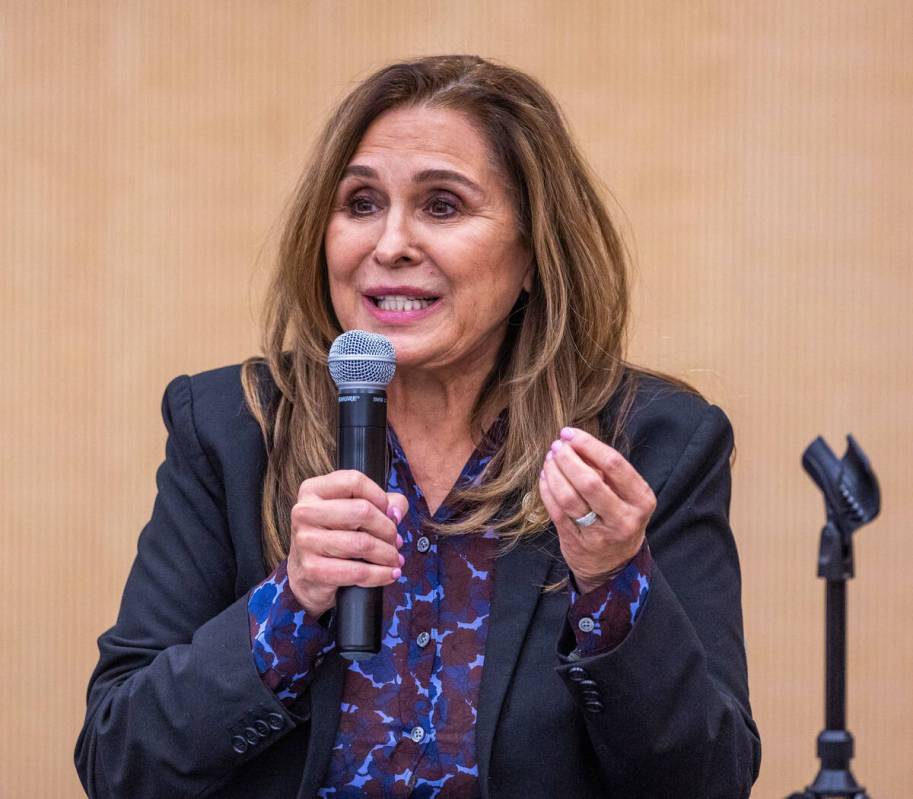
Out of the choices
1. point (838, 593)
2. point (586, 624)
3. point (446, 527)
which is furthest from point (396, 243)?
point (838, 593)

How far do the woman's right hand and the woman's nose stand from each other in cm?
62

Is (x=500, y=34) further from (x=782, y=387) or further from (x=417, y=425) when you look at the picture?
(x=417, y=425)

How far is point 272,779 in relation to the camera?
2193 millimetres

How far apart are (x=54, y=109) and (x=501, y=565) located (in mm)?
2423

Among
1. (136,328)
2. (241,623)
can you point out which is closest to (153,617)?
(241,623)

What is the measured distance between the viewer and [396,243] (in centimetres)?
233

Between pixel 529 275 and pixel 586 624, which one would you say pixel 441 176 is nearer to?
pixel 529 275

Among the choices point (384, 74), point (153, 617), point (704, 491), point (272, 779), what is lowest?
point (272, 779)

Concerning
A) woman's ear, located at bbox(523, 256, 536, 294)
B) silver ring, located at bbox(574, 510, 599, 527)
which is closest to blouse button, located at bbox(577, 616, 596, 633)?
silver ring, located at bbox(574, 510, 599, 527)

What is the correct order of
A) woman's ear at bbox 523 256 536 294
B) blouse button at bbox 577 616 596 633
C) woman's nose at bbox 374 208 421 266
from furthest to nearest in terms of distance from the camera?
woman's ear at bbox 523 256 536 294 → woman's nose at bbox 374 208 421 266 → blouse button at bbox 577 616 596 633

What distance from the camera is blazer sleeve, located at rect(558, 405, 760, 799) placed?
1985 mm

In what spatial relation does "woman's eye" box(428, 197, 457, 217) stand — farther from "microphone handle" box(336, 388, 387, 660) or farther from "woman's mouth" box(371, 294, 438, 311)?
"microphone handle" box(336, 388, 387, 660)

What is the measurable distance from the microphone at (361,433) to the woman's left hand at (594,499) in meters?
0.22

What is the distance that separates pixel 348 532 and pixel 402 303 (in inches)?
27.3
